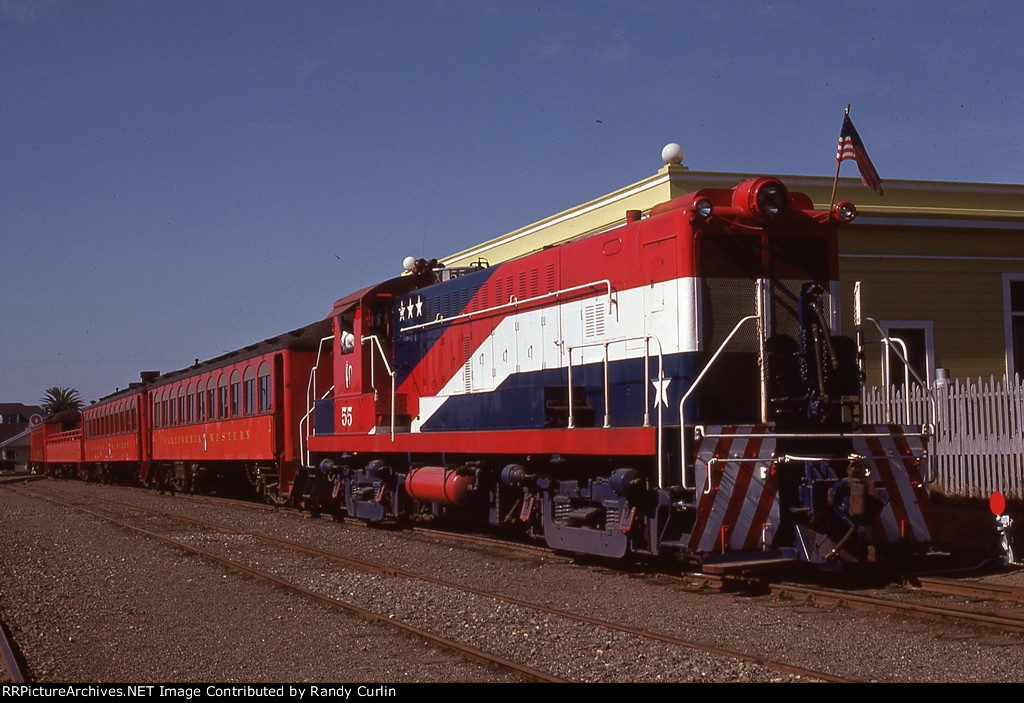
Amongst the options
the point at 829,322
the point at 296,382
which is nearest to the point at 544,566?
the point at 829,322

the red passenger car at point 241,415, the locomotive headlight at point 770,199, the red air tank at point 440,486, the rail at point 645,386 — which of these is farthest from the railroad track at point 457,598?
the locomotive headlight at point 770,199

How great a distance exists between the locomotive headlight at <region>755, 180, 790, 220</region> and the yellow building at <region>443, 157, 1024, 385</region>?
9.53 meters

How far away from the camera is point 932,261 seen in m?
20.2

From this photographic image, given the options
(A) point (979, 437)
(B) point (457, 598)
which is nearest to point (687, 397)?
(B) point (457, 598)

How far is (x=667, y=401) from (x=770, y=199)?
82.0 inches

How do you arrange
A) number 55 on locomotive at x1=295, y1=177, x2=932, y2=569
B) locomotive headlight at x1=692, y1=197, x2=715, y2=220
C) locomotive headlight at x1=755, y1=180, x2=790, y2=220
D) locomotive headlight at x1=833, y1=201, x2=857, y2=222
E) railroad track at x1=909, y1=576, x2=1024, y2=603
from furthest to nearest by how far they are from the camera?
1. locomotive headlight at x1=833, y1=201, x2=857, y2=222
2. locomotive headlight at x1=755, y1=180, x2=790, y2=220
3. locomotive headlight at x1=692, y1=197, x2=715, y2=220
4. number 55 on locomotive at x1=295, y1=177, x2=932, y2=569
5. railroad track at x1=909, y1=576, x2=1024, y2=603

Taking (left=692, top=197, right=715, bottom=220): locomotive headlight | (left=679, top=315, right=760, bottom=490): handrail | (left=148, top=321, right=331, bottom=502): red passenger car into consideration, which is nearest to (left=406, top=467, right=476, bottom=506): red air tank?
(left=679, top=315, right=760, bottom=490): handrail

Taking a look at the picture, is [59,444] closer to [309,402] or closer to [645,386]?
[309,402]

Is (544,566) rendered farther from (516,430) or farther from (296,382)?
(296,382)

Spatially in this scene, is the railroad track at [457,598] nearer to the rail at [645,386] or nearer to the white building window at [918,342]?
the rail at [645,386]

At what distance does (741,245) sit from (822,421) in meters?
1.77

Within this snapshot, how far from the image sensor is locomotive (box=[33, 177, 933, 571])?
8.89 metres

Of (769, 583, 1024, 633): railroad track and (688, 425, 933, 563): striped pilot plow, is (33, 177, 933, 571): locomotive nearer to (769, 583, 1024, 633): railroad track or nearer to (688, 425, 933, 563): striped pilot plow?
(688, 425, 933, 563): striped pilot plow
